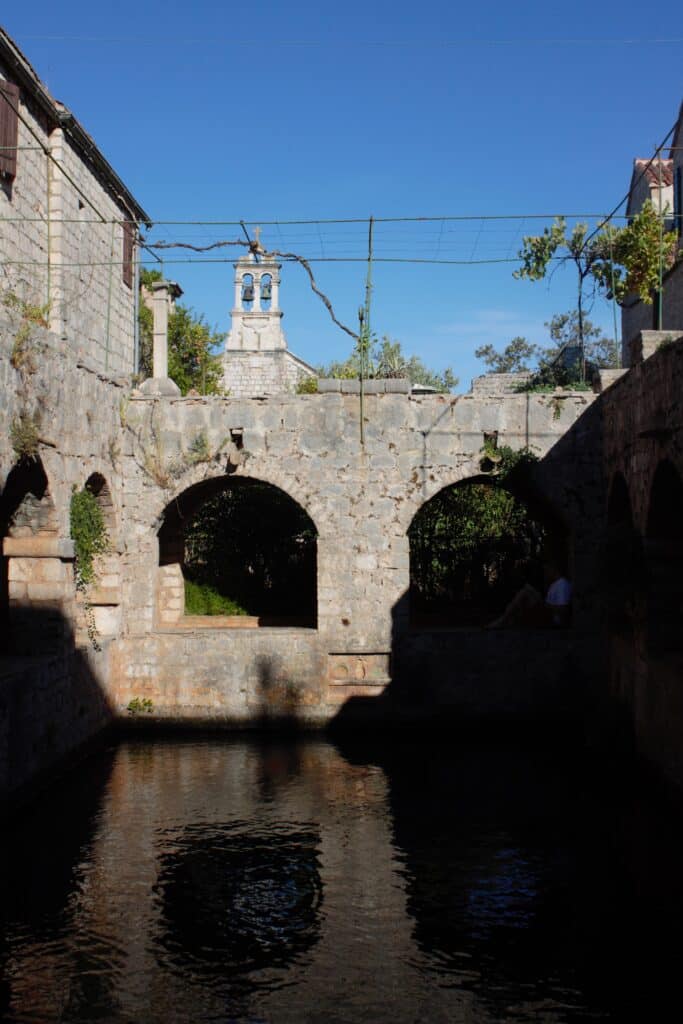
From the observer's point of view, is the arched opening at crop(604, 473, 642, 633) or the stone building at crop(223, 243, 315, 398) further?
the stone building at crop(223, 243, 315, 398)

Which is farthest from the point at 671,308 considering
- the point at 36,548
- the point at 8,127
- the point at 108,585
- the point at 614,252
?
the point at 36,548

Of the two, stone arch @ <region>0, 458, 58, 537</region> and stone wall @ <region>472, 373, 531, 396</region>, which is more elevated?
stone wall @ <region>472, 373, 531, 396</region>

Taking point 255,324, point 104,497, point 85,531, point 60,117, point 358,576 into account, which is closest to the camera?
point 85,531

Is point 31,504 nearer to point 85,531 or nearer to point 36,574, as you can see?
point 36,574

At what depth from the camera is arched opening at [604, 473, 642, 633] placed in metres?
11.5

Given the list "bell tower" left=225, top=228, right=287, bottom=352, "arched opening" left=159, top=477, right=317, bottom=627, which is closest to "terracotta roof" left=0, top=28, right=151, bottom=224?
"arched opening" left=159, top=477, right=317, bottom=627

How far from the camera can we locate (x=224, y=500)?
58.2 feet

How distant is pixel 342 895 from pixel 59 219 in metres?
12.8

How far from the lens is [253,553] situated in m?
17.5

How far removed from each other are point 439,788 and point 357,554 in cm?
373

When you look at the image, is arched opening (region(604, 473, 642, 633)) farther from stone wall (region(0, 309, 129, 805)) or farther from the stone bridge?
stone wall (region(0, 309, 129, 805))

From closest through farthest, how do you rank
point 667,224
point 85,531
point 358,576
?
point 85,531 → point 358,576 → point 667,224

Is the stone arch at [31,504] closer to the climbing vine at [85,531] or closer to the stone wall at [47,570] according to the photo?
the stone wall at [47,570]

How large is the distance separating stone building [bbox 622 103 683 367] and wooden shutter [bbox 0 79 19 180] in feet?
29.8
